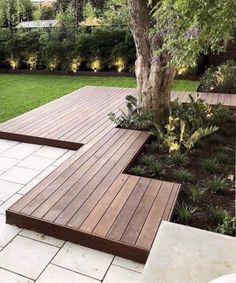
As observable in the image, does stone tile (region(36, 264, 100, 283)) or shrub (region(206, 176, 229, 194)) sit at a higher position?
shrub (region(206, 176, 229, 194))

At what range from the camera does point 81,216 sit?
7.51 ft

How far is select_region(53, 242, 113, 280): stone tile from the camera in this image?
196 centimetres

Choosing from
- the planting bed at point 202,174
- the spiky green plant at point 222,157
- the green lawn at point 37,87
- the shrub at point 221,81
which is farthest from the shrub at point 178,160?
the shrub at point 221,81

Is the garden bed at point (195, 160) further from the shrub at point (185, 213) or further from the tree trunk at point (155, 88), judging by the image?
the tree trunk at point (155, 88)

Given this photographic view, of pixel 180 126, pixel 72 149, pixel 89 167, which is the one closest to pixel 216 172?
pixel 180 126

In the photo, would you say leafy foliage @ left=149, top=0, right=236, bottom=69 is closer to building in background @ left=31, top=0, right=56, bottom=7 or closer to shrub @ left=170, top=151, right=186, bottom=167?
shrub @ left=170, top=151, right=186, bottom=167

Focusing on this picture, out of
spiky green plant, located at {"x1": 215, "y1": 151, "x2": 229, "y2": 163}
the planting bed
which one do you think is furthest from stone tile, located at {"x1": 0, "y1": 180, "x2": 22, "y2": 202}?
spiky green plant, located at {"x1": 215, "y1": 151, "x2": 229, "y2": 163}

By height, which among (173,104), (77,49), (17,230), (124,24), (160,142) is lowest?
(17,230)

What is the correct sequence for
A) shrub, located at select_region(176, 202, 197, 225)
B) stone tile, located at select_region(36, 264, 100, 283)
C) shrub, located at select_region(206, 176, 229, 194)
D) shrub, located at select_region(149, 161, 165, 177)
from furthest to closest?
shrub, located at select_region(149, 161, 165, 177) < shrub, located at select_region(206, 176, 229, 194) < shrub, located at select_region(176, 202, 197, 225) < stone tile, located at select_region(36, 264, 100, 283)

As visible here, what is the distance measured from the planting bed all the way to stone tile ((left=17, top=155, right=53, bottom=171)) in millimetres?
960

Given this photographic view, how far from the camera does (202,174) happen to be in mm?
3012

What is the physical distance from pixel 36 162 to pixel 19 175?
33cm

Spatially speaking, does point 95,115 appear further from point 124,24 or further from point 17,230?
point 124,24

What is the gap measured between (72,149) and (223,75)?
367 cm
